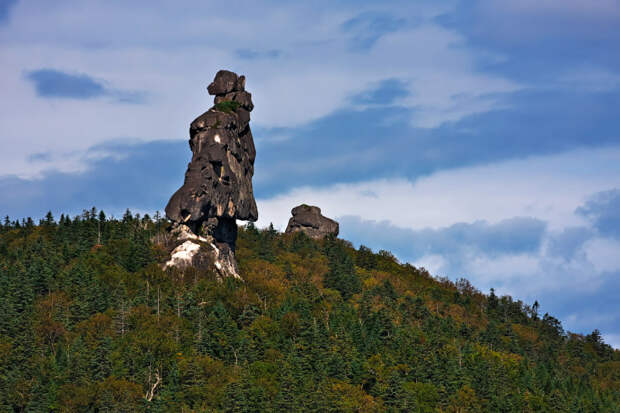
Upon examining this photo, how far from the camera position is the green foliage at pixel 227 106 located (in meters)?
168

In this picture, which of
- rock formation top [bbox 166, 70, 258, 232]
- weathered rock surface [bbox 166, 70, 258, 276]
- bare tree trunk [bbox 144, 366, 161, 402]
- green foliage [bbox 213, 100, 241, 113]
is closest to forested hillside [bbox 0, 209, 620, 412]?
bare tree trunk [bbox 144, 366, 161, 402]

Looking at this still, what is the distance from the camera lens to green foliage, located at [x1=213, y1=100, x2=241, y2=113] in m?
168

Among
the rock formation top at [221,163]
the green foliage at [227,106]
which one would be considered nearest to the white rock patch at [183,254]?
the rock formation top at [221,163]

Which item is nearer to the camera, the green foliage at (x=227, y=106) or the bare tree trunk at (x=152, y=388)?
the bare tree trunk at (x=152, y=388)

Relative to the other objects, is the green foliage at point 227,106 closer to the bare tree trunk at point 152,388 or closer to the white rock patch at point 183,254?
the white rock patch at point 183,254

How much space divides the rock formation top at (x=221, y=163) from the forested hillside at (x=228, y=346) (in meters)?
10.4

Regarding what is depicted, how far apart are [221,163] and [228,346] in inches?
1546

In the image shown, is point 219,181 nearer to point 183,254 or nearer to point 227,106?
point 183,254

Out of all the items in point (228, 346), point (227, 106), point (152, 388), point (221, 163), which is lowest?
point (152, 388)

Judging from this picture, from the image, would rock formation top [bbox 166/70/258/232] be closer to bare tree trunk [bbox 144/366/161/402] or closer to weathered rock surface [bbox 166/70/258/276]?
weathered rock surface [bbox 166/70/258/276]

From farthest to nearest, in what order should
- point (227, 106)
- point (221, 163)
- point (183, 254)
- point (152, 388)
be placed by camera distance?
point (227, 106) → point (221, 163) → point (183, 254) → point (152, 388)

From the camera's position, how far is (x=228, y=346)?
12756cm

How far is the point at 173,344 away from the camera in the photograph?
123 meters

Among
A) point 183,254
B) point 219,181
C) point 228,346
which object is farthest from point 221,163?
point 228,346
